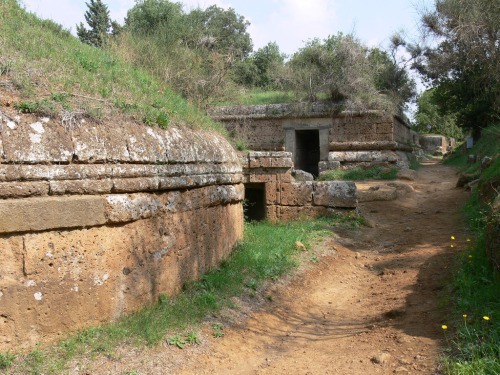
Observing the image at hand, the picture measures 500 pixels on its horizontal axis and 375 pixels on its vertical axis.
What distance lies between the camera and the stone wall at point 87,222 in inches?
115

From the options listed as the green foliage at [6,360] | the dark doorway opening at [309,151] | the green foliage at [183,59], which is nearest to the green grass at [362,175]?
the dark doorway opening at [309,151]

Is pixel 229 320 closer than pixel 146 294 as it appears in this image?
No

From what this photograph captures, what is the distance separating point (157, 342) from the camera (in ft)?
11.0

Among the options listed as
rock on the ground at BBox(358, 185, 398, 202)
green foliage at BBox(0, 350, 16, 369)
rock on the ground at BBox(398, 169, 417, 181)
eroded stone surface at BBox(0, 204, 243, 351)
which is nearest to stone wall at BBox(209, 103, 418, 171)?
rock on the ground at BBox(398, 169, 417, 181)

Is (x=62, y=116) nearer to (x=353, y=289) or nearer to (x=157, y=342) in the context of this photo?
(x=157, y=342)

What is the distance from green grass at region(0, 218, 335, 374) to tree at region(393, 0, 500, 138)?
9320 mm

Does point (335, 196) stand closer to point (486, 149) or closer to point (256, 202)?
point (256, 202)

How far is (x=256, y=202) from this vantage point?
923cm

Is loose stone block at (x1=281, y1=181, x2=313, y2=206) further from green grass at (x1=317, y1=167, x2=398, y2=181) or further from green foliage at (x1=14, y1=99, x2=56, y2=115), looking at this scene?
green grass at (x1=317, y1=167, x2=398, y2=181)

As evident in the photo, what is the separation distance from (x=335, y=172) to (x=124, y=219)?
11.3 metres

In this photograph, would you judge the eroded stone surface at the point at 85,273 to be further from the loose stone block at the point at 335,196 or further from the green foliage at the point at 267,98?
the green foliage at the point at 267,98

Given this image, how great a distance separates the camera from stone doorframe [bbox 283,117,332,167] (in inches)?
592

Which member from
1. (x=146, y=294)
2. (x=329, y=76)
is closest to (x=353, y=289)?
(x=146, y=294)

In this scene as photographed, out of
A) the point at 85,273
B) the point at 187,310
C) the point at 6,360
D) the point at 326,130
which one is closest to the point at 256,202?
the point at 187,310
